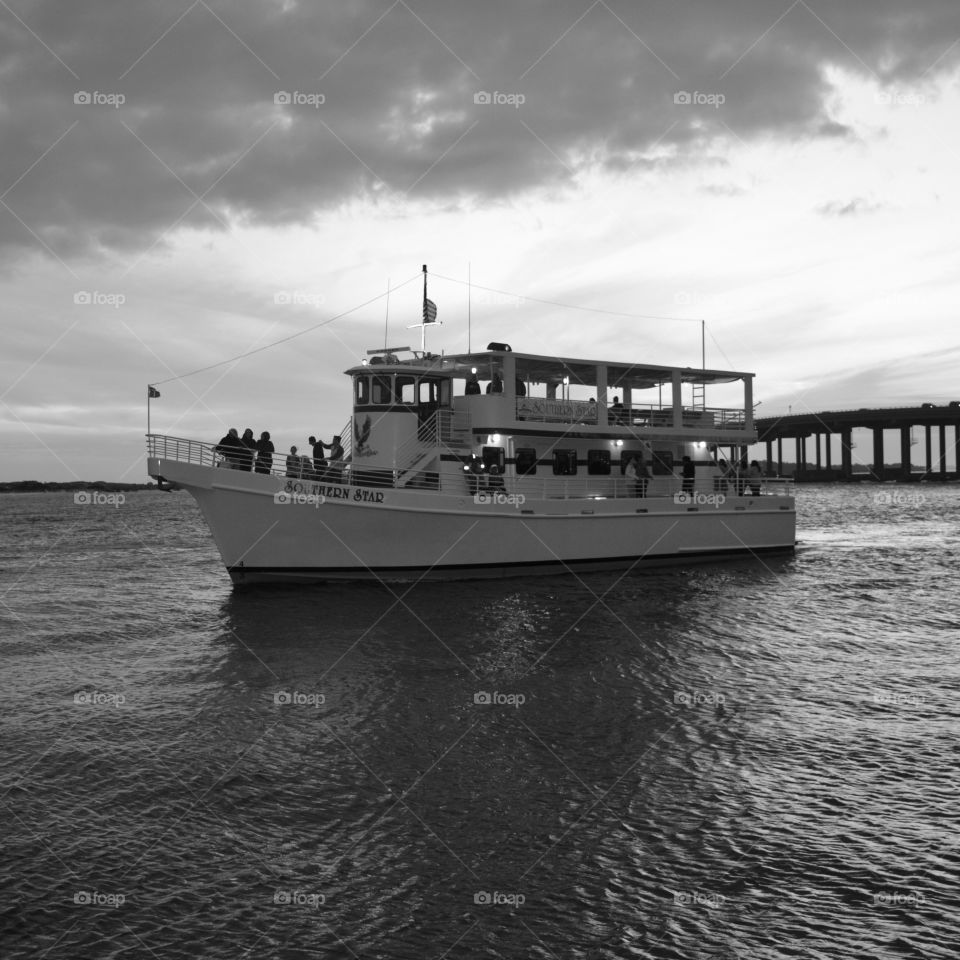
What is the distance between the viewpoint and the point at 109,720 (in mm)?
11289

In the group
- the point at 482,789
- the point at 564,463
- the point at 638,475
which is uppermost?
the point at 564,463

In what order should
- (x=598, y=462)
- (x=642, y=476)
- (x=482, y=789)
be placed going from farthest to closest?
(x=598, y=462), (x=642, y=476), (x=482, y=789)

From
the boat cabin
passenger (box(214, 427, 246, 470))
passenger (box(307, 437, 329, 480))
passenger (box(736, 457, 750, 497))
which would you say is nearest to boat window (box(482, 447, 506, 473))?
the boat cabin

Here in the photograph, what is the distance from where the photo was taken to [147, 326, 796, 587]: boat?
21297mm

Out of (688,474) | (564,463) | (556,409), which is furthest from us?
(688,474)

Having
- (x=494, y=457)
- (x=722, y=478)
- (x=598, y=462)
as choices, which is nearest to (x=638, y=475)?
(x=598, y=462)

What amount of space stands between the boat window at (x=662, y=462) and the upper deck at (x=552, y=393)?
33.9 inches

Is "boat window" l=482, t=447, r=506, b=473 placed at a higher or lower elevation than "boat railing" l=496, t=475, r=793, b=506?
higher

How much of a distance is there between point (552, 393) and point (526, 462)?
4.79 meters

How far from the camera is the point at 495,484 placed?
79.7 feet

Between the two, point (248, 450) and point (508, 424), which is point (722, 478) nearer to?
point (508, 424)

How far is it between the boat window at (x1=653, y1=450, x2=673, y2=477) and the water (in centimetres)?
1161

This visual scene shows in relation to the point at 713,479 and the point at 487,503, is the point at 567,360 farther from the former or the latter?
the point at 713,479

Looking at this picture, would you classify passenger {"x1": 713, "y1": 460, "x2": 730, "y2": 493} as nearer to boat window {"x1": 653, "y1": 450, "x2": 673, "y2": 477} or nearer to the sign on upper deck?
boat window {"x1": 653, "y1": 450, "x2": 673, "y2": 477}
